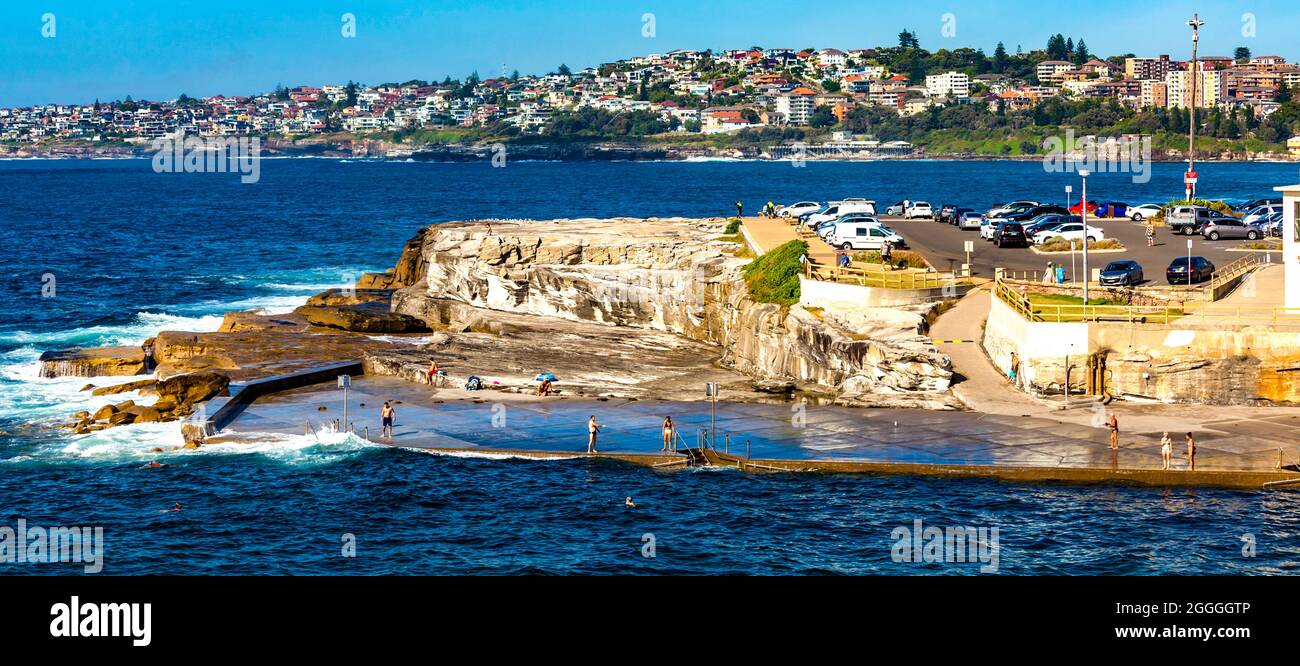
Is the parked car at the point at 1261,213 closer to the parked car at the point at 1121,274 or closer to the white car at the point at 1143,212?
the white car at the point at 1143,212

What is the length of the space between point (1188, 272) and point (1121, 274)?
2.34 metres

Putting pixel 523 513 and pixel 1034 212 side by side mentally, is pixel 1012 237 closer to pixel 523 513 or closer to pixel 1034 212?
pixel 1034 212

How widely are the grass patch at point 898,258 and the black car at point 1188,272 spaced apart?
9.82 meters

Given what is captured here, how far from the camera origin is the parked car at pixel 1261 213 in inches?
2726

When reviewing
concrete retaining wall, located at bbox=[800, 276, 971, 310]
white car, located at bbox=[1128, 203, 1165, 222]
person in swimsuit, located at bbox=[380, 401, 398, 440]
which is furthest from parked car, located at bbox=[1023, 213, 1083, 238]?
person in swimsuit, located at bbox=[380, 401, 398, 440]

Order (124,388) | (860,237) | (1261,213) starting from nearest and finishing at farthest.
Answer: (124,388)
(860,237)
(1261,213)

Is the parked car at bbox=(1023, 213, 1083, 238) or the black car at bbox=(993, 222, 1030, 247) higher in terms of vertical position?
the parked car at bbox=(1023, 213, 1083, 238)

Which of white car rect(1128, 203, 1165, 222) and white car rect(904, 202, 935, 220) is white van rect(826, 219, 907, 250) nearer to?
white car rect(1128, 203, 1165, 222)

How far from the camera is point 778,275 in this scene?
178 ft

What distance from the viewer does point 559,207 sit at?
158 meters

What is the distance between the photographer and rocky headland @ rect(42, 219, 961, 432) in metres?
45.4

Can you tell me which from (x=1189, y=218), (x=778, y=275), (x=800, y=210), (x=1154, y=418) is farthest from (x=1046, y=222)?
(x=1154, y=418)

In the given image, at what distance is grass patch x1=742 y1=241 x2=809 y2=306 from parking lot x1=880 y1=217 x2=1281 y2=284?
679 centimetres

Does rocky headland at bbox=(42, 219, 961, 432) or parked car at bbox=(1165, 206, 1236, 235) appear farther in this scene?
parked car at bbox=(1165, 206, 1236, 235)
